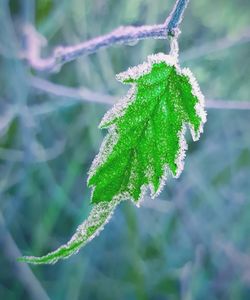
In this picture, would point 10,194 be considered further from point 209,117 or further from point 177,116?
point 177,116

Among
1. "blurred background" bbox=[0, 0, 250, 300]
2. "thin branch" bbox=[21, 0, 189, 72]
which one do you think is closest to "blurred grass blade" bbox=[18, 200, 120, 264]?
"thin branch" bbox=[21, 0, 189, 72]

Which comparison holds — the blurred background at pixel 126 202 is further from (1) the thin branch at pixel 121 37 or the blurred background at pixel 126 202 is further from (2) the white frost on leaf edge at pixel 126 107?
(2) the white frost on leaf edge at pixel 126 107

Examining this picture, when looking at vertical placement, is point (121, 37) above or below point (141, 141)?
above

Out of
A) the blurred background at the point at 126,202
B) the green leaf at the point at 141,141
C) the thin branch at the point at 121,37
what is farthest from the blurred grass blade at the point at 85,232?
the blurred background at the point at 126,202

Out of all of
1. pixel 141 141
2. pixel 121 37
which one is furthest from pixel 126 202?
pixel 141 141

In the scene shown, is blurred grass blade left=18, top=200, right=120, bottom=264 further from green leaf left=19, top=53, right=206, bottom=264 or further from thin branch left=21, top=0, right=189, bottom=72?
thin branch left=21, top=0, right=189, bottom=72

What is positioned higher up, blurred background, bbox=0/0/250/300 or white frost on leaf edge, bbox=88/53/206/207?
blurred background, bbox=0/0/250/300

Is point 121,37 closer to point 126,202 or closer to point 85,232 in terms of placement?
point 85,232
